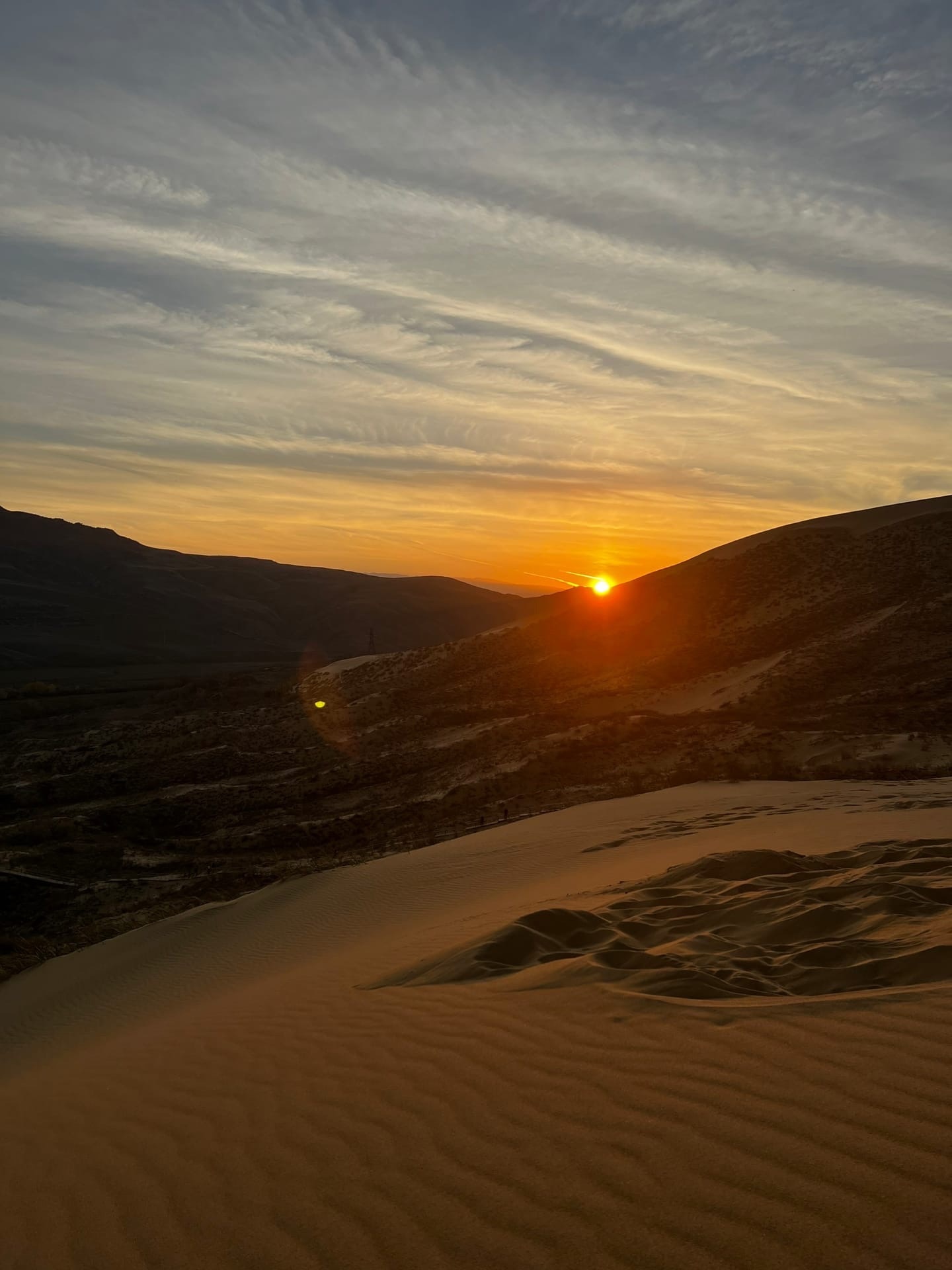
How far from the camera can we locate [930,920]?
5.52 m

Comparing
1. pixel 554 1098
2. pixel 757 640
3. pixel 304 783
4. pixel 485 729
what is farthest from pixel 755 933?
pixel 757 640

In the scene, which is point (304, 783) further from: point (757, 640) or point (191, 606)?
point (191, 606)

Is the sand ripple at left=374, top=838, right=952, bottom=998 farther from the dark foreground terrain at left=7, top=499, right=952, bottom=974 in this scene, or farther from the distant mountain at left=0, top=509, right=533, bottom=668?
the distant mountain at left=0, top=509, right=533, bottom=668

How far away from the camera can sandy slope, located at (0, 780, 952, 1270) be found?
2.76 meters

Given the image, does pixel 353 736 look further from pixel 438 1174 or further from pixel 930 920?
pixel 438 1174

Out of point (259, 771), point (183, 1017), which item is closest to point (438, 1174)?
point (183, 1017)

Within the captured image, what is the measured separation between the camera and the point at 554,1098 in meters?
3.62

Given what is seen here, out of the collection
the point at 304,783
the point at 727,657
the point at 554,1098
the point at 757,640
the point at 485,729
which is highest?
the point at 757,640

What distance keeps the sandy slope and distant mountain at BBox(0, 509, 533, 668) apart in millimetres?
66210

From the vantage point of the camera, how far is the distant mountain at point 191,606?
86688 mm

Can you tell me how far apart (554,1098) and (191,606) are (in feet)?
369

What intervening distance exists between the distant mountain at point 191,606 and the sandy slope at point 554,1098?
2607 inches

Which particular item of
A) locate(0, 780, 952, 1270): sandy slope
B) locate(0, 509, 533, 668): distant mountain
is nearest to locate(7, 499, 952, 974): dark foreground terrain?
locate(0, 780, 952, 1270): sandy slope

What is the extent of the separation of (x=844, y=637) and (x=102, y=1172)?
28007mm
